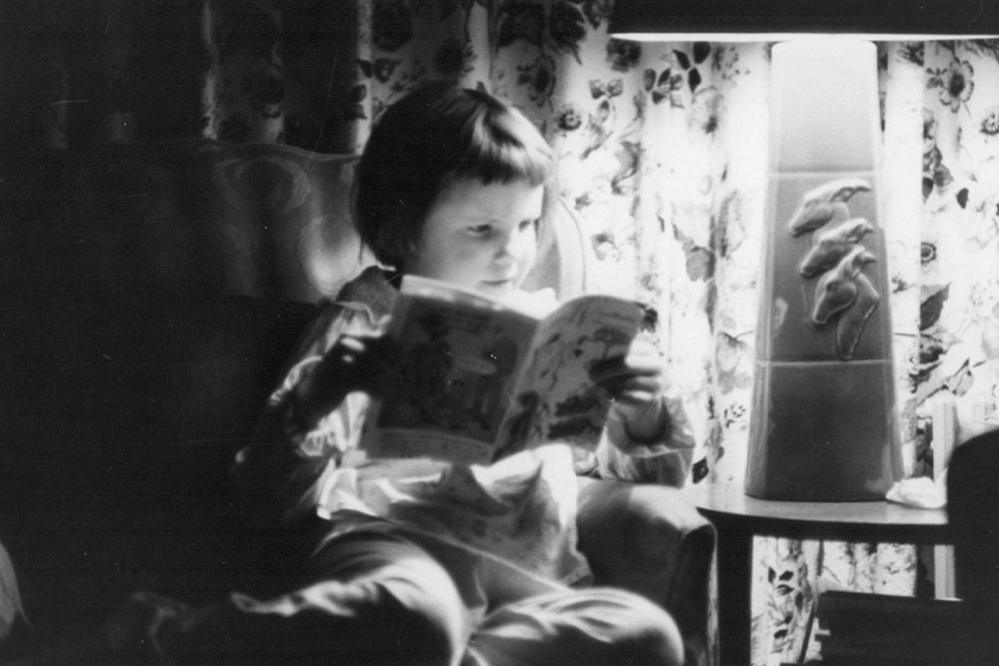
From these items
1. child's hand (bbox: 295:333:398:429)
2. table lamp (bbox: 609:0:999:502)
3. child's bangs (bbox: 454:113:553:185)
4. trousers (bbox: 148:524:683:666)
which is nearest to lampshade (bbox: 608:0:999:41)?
table lamp (bbox: 609:0:999:502)

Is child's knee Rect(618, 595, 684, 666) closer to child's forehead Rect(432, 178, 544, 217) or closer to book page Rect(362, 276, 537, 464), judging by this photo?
book page Rect(362, 276, 537, 464)

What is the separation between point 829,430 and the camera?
1.47 meters

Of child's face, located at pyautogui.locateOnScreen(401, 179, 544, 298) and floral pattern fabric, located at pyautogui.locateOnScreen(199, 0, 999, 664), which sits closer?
child's face, located at pyautogui.locateOnScreen(401, 179, 544, 298)

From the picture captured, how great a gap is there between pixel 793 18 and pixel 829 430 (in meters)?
0.50

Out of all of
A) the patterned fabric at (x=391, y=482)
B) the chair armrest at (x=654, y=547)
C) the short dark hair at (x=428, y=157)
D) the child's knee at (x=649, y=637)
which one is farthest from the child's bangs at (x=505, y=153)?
the child's knee at (x=649, y=637)

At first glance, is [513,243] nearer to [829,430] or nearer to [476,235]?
[476,235]

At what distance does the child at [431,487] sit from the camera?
1282mm

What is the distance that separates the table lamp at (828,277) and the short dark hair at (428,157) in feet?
0.69

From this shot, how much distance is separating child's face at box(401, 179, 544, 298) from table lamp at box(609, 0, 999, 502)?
273 mm

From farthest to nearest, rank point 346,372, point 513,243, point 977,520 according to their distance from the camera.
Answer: point 513,243 < point 346,372 < point 977,520

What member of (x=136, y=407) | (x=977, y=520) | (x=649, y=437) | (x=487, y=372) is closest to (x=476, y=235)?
(x=487, y=372)

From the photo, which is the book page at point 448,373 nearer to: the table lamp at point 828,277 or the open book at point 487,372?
the open book at point 487,372

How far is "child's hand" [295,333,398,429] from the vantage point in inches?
50.0

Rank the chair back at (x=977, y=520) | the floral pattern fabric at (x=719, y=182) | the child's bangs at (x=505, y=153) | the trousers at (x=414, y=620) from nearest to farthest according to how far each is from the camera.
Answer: the chair back at (x=977, y=520), the trousers at (x=414, y=620), the child's bangs at (x=505, y=153), the floral pattern fabric at (x=719, y=182)
